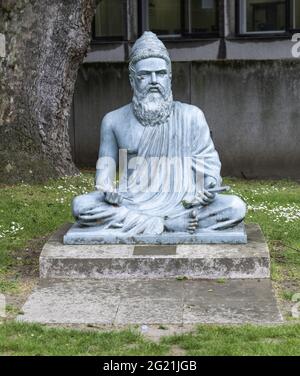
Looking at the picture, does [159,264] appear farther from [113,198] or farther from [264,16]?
[264,16]

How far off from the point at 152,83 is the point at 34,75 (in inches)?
207

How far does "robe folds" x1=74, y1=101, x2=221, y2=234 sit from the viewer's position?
8.70 m

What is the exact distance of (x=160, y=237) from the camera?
27.7ft

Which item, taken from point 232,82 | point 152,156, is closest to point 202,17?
point 232,82

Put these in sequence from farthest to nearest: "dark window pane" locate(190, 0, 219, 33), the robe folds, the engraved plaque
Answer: "dark window pane" locate(190, 0, 219, 33) → the robe folds → the engraved plaque

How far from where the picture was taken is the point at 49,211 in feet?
37.8

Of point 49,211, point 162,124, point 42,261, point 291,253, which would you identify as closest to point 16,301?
point 42,261

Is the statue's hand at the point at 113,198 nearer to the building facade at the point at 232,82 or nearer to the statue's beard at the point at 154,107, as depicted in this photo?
the statue's beard at the point at 154,107

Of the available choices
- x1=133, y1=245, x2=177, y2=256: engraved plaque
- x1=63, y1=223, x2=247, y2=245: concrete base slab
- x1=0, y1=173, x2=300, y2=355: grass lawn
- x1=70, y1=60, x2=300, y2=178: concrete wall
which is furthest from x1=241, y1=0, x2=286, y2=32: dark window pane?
x1=133, y1=245, x2=177, y2=256: engraved plaque

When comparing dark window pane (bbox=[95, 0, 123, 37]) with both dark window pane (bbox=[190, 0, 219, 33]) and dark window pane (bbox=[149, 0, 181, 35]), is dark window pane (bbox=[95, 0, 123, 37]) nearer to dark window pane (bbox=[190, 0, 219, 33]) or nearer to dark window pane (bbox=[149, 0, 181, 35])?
dark window pane (bbox=[149, 0, 181, 35])

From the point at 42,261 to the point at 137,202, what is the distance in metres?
1.12

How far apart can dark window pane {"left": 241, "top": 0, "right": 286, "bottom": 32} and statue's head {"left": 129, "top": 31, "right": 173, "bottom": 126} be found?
391 inches

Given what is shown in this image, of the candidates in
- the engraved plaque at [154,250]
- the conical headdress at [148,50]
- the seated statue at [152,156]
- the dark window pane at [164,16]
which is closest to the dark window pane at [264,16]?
the dark window pane at [164,16]

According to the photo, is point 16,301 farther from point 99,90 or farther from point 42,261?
point 99,90
